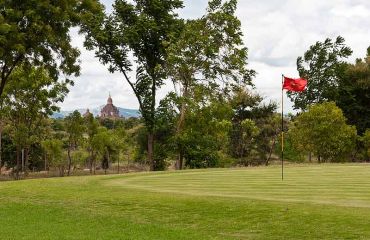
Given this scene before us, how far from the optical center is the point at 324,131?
4809cm

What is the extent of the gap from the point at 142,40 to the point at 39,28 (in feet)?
66.0

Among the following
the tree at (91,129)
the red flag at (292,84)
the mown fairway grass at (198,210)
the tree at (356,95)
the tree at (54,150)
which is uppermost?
the tree at (356,95)

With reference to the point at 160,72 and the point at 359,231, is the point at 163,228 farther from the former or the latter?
the point at 160,72

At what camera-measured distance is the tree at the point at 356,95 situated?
5884 centimetres

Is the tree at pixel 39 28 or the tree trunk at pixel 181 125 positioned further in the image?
the tree trunk at pixel 181 125

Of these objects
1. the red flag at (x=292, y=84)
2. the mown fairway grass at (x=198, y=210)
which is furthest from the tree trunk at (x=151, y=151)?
the mown fairway grass at (x=198, y=210)

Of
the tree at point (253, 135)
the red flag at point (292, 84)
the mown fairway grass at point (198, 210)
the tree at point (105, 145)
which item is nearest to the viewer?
the mown fairway grass at point (198, 210)

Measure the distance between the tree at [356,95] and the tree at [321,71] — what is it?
1000 mm

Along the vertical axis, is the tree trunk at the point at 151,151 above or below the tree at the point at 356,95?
below

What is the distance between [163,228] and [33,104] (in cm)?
3422

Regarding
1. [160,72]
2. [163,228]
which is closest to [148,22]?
[160,72]

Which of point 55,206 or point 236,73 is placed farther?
point 236,73

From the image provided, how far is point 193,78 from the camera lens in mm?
44375

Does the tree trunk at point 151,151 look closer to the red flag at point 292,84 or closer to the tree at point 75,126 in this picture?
the tree at point 75,126
